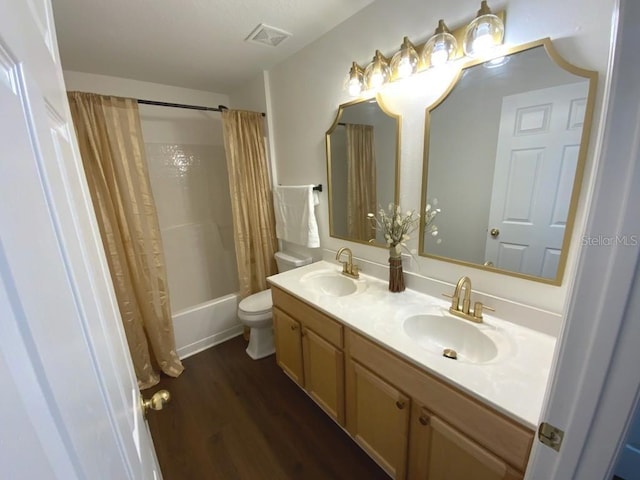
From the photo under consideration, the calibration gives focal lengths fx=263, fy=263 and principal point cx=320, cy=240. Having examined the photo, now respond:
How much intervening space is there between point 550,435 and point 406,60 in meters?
1.43

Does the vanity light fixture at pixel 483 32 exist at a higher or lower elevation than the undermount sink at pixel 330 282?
higher

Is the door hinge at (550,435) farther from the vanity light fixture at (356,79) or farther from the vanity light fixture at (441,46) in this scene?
the vanity light fixture at (356,79)

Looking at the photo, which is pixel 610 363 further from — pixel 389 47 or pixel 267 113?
pixel 267 113

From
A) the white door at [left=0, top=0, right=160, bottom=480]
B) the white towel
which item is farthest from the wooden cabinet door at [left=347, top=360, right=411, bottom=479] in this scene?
the white towel

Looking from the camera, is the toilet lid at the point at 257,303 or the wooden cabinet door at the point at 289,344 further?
the toilet lid at the point at 257,303

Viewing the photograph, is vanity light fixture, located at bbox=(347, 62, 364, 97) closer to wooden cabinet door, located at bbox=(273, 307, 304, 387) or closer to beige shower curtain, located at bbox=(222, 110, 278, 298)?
beige shower curtain, located at bbox=(222, 110, 278, 298)

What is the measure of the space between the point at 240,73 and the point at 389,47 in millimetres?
1425

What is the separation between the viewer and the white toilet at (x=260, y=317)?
2053 millimetres

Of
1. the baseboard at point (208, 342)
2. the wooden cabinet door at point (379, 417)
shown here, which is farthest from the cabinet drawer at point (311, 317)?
the baseboard at point (208, 342)

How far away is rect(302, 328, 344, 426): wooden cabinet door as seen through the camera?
1357 mm

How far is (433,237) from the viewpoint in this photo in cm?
138

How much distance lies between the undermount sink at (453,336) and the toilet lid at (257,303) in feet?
3.99

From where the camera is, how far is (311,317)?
4.75 feet

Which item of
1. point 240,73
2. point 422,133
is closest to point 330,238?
point 422,133
